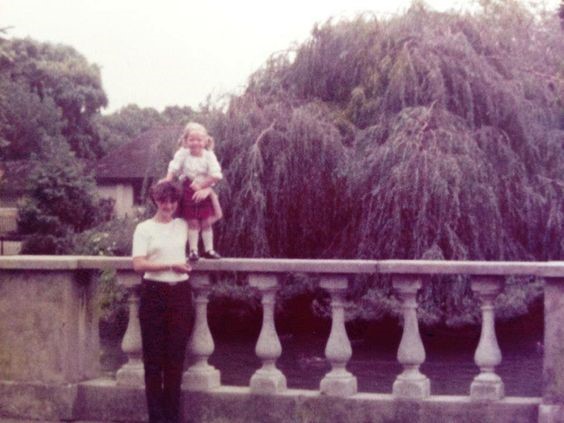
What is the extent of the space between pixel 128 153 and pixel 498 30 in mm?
42676

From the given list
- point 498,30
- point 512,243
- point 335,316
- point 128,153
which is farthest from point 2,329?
point 128,153

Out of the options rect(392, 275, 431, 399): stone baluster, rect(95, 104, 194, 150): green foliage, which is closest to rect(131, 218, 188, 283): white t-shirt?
rect(392, 275, 431, 399): stone baluster

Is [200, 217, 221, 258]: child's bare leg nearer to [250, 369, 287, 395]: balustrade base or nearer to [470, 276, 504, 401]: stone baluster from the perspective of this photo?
[250, 369, 287, 395]: balustrade base

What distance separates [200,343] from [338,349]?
0.90 metres

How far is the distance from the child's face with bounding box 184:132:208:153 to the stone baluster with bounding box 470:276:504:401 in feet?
6.93

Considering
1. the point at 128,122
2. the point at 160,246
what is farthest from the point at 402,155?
the point at 128,122

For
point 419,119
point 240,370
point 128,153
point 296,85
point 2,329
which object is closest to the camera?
point 2,329

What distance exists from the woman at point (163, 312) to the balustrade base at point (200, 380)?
0.22 metres

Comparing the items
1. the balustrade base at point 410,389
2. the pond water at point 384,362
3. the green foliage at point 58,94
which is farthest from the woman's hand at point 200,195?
the green foliage at point 58,94

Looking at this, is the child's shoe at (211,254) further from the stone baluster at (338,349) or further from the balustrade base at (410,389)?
the balustrade base at (410,389)

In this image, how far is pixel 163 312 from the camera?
616 cm

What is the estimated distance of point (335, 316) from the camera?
623 cm

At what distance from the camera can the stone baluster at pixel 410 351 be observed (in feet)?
19.9

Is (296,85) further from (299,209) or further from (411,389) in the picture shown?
(411,389)
